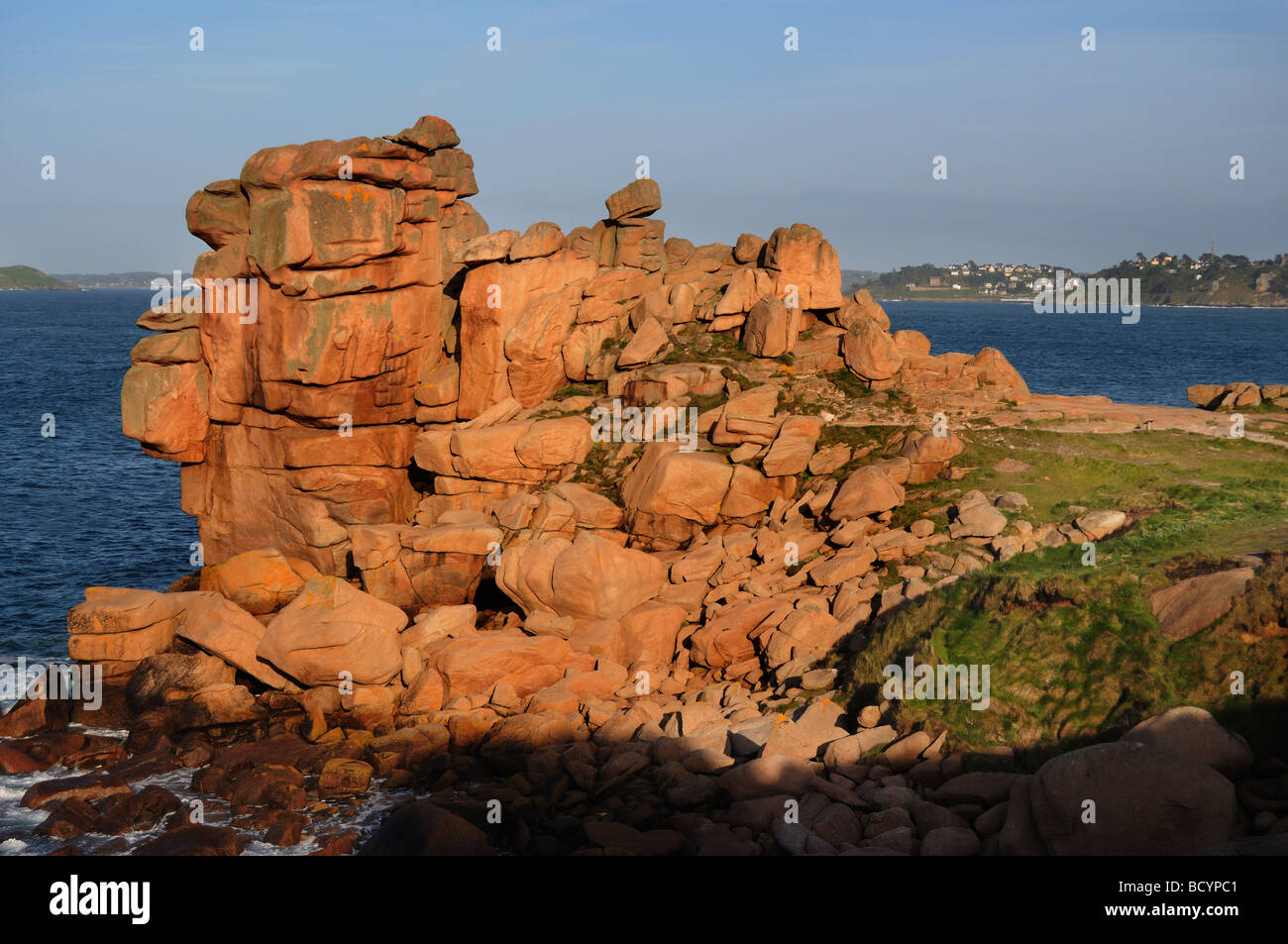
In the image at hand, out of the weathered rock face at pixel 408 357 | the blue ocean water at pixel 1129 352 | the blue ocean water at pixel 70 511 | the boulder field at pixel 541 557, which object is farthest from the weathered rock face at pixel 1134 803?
the blue ocean water at pixel 1129 352

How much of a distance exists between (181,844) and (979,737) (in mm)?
13502

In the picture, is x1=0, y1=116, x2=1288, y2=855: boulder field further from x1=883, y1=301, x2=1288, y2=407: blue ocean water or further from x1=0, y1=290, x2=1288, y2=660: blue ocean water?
x1=883, y1=301, x2=1288, y2=407: blue ocean water

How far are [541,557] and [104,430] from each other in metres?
50.2

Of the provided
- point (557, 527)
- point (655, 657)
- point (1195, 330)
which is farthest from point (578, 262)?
point (1195, 330)

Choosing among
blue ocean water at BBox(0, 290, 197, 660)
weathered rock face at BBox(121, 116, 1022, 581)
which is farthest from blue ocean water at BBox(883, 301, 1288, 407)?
blue ocean water at BBox(0, 290, 197, 660)

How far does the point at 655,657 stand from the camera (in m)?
24.3

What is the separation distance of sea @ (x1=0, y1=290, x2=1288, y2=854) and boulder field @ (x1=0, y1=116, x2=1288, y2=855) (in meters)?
4.18

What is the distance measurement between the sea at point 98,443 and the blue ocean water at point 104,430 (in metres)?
0.10

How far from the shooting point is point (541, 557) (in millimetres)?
25547

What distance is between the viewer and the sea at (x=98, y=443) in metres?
34.9

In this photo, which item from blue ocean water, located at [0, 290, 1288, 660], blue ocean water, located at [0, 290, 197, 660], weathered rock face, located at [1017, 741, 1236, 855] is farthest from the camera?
blue ocean water, located at [0, 290, 1288, 660]

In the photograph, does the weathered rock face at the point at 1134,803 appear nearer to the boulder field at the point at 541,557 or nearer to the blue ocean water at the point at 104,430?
the boulder field at the point at 541,557

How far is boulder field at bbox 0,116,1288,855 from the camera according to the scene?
54.2ft

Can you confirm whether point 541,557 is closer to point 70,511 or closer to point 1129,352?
point 70,511
